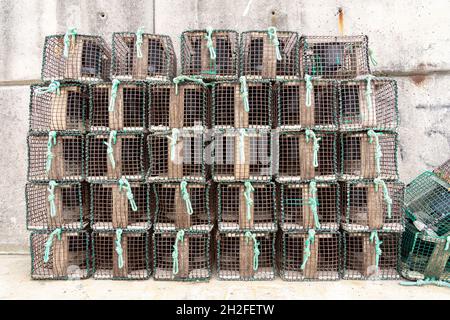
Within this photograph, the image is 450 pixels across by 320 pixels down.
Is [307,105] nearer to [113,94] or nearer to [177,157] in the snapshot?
[177,157]

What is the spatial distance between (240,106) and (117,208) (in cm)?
167

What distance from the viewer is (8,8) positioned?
5117 millimetres

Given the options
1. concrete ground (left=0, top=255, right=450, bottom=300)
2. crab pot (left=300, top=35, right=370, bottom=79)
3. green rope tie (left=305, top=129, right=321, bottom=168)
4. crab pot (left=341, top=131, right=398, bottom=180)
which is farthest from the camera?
crab pot (left=300, top=35, right=370, bottom=79)

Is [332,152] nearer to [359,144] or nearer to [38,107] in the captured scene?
[359,144]

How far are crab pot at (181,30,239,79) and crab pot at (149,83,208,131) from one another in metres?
0.25

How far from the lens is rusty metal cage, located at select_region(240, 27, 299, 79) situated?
12.7 feet

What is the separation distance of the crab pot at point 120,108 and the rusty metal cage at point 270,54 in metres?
1.20

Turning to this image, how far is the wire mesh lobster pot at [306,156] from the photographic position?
373cm

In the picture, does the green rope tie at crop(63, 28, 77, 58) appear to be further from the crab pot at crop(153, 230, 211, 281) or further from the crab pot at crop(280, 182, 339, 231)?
the crab pot at crop(280, 182, 339, 231)

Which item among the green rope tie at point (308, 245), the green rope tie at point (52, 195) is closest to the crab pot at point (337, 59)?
the green rope tie at point (308, 245)

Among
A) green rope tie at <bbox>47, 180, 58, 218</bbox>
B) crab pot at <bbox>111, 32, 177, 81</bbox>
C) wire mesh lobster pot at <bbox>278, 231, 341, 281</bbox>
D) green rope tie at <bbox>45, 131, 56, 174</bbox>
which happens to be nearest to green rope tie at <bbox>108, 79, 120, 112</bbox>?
crab pot at <bbox>111, 32, 177, 81</bbox>

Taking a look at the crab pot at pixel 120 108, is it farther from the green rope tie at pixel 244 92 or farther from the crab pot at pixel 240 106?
the green rope tie at pixel 244 92

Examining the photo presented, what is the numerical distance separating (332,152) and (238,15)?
237cm
